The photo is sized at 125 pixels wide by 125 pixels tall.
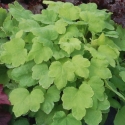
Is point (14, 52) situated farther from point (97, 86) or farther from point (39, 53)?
point (97, 86)

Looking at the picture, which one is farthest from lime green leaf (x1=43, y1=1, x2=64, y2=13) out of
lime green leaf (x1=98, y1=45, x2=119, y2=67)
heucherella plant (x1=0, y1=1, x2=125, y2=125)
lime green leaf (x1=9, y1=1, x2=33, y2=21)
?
lime green leaf (x1=98, y1=45, x2=119, y2=67)

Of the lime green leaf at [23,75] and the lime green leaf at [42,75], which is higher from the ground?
the lime green leaf at [42,75]

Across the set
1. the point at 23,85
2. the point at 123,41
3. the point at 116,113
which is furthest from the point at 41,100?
the point at 123,41

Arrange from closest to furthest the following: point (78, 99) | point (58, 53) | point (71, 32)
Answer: point (78, 99)
point (58, 53)
point (71, 32)

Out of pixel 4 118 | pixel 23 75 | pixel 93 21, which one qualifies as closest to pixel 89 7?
pixel 93 21

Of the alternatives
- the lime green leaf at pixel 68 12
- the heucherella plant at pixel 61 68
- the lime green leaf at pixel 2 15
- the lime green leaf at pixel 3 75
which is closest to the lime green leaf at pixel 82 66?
the heucherella plant at pixel 61 68

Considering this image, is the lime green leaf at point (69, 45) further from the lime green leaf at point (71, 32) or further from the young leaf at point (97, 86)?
the young leaf at point (97, 86)

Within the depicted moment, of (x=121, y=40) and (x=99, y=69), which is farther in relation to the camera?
(x=121, y=40)
